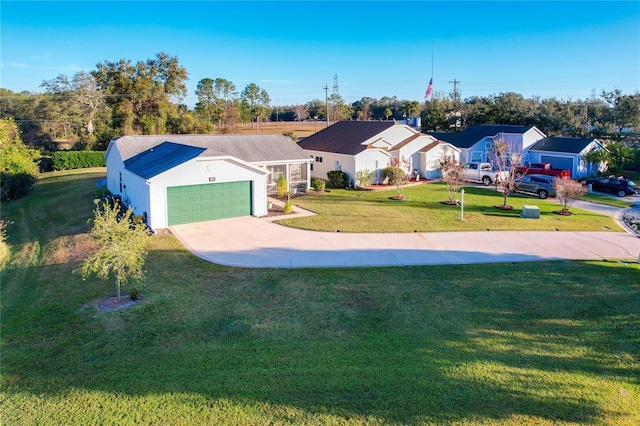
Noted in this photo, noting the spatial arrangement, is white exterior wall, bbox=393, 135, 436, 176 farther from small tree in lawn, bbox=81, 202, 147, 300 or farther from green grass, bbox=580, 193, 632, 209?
small tree in lawn, bbox=81, 202, 147, 300

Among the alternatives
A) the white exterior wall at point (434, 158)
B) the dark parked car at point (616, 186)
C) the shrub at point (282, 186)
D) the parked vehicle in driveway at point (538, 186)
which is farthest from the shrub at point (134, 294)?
the dark parked car at point (616, 186)

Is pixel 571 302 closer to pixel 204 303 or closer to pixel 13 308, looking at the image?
pixel 204 303

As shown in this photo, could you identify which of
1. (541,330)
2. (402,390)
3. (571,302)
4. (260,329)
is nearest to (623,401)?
(541,330)

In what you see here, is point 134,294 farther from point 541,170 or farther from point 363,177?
point 541,170

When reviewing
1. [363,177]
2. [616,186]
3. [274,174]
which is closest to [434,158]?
[363,177]

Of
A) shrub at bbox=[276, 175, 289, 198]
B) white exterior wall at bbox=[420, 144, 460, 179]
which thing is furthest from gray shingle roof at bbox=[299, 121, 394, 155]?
shrub at bbox=[276, 175, 289, 198]
